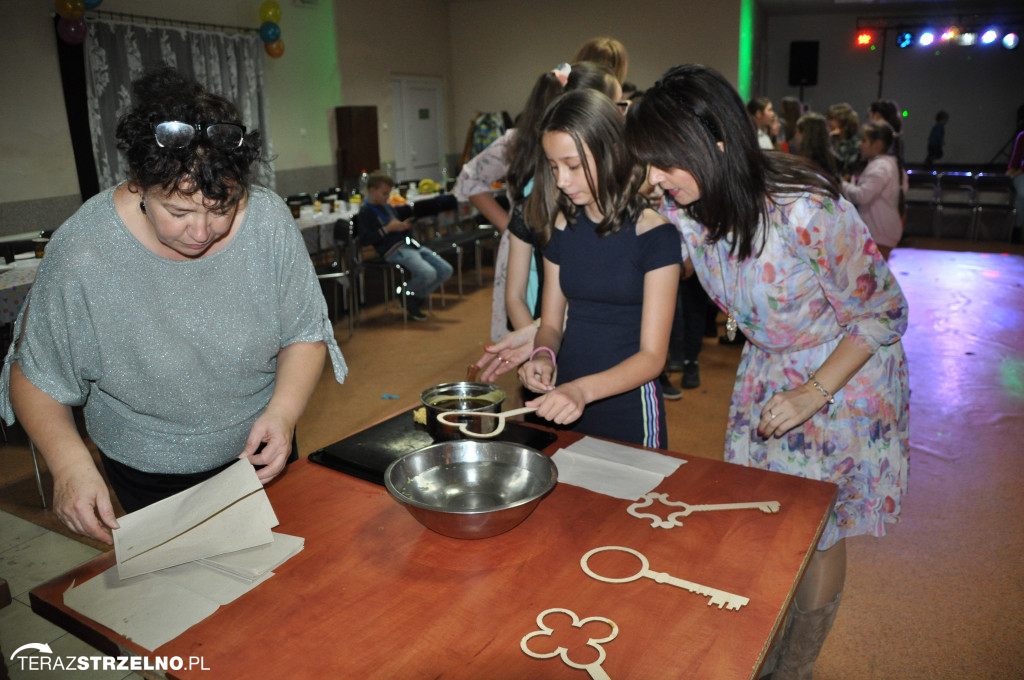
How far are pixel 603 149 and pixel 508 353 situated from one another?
532 millimetres

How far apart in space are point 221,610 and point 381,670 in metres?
0.27

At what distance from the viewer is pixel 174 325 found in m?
1.26

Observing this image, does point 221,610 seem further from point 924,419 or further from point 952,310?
point 952,310

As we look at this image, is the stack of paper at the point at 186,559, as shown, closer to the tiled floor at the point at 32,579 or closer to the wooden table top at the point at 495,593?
the wooden table top at the point at 495,593

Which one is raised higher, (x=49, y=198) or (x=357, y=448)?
(x=49, y=198)

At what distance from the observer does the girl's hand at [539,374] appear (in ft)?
5.18

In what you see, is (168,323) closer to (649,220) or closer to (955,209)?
(649,220)

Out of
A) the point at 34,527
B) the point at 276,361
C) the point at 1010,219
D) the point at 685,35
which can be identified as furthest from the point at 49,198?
the point at 1010,219

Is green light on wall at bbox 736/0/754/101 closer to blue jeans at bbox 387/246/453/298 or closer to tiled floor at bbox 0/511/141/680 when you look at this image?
blue jeans at bbox 387/246/453/298

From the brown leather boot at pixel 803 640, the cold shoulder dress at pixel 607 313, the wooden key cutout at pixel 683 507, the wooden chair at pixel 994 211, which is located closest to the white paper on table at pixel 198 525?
the wooden key cutout at pixel 683 507

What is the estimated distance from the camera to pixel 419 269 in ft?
18.2

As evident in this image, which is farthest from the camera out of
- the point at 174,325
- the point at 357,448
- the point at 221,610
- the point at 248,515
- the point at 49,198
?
the point at 49,198

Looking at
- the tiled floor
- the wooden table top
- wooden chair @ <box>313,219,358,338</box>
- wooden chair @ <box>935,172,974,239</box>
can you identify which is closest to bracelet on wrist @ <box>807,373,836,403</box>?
the wooden table top

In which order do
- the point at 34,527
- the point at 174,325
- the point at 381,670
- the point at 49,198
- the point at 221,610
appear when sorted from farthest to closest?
1. the point at 49,198
2. the point at 34,527
3. the point at 174,325
4. the point at 221,610
5. the point at 381,670
